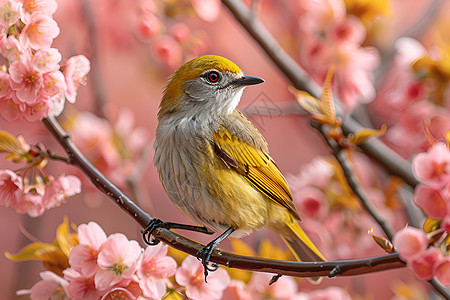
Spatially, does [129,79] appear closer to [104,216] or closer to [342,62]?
[104,216]

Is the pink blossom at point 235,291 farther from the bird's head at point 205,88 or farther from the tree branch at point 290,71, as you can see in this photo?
the tree branch at point 290,71

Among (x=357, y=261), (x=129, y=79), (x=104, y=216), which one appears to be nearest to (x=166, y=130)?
(x=357, y=261)

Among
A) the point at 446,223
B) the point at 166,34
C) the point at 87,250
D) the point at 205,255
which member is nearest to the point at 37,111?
the point at 87,250

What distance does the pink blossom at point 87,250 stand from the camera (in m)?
0.67

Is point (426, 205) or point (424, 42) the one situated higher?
point (426, 205)

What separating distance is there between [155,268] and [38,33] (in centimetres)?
34

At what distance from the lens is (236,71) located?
0.79 m

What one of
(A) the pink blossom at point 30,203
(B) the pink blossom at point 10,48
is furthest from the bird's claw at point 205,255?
(B) the pink blossom at point 10,48

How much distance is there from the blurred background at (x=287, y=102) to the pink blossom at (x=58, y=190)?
202mm

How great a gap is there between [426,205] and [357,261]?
0.41 feet

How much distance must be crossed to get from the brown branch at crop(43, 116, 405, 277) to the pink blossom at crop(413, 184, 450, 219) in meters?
0.08

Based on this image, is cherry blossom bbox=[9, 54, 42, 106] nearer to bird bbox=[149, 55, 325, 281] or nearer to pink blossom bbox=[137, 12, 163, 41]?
bird bbox=[149, 55, 325, 281]

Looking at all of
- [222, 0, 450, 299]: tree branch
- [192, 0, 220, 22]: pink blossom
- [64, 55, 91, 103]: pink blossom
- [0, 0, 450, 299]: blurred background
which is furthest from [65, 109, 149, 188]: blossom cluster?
[64, 55, 91, 103]: pink blossom

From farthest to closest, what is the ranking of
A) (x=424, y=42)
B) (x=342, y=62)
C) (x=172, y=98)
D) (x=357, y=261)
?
(x=424, y=42)
(x=342, y=62)
(x=172, y=98)
(x=357, y=261)
